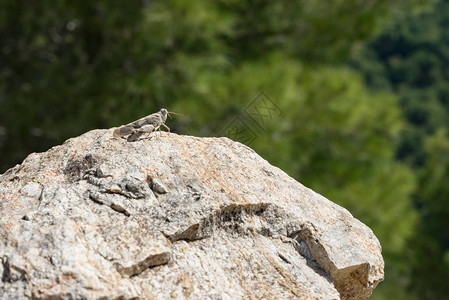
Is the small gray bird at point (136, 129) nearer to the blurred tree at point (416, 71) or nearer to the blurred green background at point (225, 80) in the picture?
the blurred green background at point (225, 80)

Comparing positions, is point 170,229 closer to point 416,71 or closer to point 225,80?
point 225,80

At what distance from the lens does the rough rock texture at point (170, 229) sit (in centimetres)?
172

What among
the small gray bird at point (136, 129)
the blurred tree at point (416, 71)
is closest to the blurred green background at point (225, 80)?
the small gray bird at point (136, 129)

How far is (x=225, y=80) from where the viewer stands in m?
6.71

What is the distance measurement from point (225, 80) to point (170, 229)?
4.92 meters

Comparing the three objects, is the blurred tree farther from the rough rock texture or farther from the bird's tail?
the bird's tail

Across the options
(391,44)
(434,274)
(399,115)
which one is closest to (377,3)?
(399,115)

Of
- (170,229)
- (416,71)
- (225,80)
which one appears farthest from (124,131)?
(416,71)

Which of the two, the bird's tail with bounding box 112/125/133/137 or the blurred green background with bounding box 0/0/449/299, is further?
the blurred green background with bounding box 0/0/449/299

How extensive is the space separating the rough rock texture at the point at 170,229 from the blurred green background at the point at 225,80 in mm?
2638

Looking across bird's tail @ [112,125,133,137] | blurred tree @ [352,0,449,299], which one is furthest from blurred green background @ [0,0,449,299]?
blurred tree @ [352,0,449,299]

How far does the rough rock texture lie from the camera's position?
1.72 m

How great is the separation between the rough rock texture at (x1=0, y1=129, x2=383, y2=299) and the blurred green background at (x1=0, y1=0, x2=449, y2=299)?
2.64 m

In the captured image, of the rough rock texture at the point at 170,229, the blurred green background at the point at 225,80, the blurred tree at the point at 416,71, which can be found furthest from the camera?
the blurred tree at the point at 416,71
